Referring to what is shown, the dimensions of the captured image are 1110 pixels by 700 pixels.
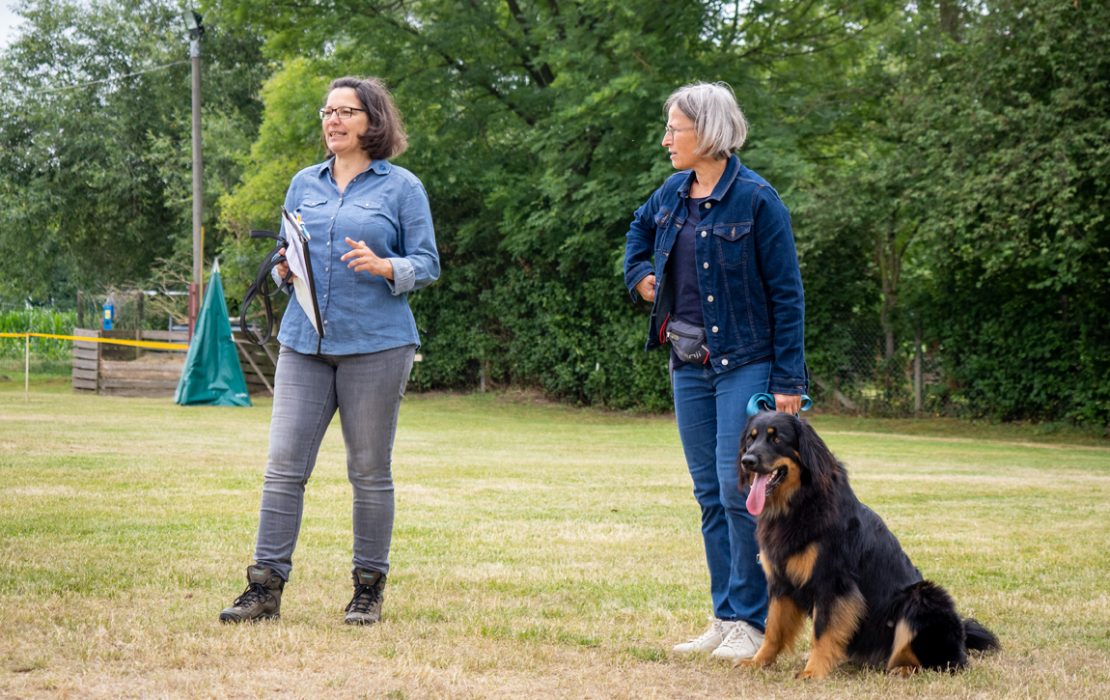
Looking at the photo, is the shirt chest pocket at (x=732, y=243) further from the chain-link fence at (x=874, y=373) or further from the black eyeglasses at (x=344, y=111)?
the chain-link fence at (x=874, y=373)

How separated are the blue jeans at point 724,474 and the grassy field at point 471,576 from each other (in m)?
0.31

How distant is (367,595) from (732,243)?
82.4 inches

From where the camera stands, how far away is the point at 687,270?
4.55 meters

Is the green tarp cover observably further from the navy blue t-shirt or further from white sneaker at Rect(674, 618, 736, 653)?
white sneaker at Rect(674, 618, 736, 653)

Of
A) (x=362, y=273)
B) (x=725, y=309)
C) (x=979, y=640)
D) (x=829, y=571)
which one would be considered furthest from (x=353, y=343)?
(x=979, y=640)

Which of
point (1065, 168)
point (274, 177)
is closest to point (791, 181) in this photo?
point (1065, 168)

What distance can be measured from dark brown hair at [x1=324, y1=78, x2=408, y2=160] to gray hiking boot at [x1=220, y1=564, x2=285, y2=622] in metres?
1.78

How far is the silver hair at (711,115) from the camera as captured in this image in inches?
172

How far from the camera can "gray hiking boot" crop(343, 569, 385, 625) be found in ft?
16.0

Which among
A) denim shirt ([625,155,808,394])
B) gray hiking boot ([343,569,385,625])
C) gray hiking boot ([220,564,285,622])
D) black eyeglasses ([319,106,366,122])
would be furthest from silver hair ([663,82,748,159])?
gray hiking boot ([220,564,285,622])

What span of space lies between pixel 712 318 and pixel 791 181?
49.2ft

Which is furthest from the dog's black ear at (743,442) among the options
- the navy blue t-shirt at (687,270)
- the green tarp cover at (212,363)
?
the green tarp cover at (212,363)

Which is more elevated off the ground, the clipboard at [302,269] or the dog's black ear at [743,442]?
the clipboard at [302,269]

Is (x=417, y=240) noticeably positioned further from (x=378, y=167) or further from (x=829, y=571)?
(x=829, y=571)
